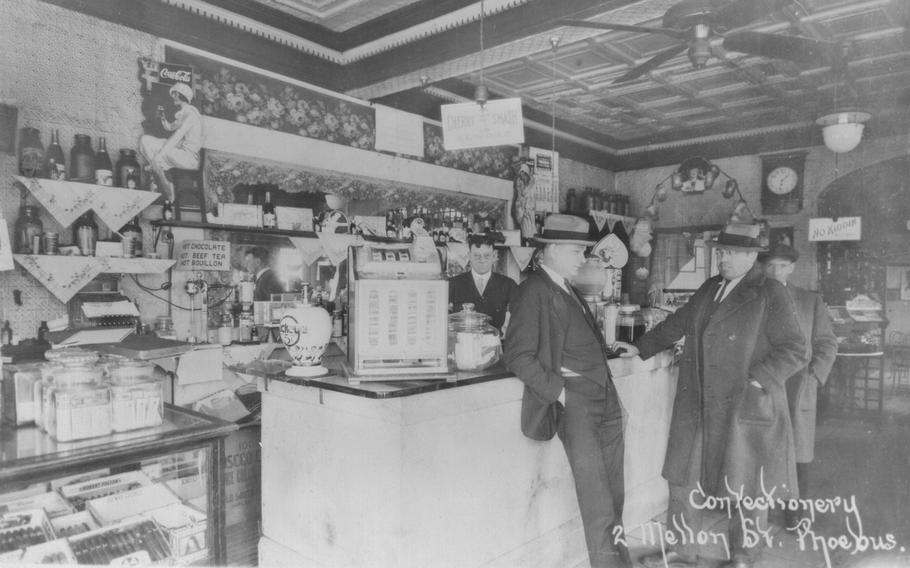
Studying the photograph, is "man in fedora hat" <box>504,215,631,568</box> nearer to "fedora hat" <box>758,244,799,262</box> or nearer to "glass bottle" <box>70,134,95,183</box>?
"fedora hat" <box>758,244,799,262</box>

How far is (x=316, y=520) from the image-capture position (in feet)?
8.73

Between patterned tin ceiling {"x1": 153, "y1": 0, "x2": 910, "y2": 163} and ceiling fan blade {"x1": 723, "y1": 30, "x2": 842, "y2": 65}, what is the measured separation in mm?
17

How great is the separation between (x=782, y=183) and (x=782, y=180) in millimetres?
39

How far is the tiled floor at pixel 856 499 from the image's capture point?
3.19m

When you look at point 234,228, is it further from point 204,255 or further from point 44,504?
point 44,504

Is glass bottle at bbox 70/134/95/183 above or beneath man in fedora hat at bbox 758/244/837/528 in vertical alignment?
above

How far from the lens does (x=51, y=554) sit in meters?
1.81

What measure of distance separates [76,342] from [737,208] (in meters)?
7.14

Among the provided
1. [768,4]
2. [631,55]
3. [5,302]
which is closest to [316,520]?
[5,302]

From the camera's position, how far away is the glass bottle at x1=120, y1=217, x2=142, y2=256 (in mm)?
3746

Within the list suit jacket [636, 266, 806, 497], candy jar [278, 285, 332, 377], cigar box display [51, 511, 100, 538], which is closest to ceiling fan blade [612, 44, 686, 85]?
suit jacket [636, 266, 806, 497]

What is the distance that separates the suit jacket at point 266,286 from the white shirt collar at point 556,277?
252cm

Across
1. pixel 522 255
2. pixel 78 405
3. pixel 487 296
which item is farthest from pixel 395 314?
pixel 522 255

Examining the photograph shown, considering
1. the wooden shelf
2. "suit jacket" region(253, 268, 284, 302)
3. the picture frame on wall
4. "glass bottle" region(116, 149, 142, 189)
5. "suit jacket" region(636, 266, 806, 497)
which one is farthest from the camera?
the picture frame on wall
